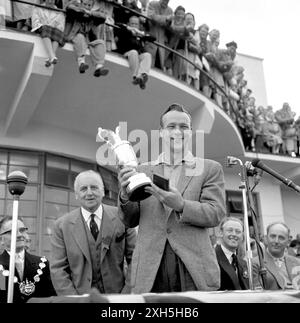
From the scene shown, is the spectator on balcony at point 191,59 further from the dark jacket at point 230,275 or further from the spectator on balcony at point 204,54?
the dark jacket at point 230,275

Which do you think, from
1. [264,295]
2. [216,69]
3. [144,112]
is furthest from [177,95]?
[264,295]

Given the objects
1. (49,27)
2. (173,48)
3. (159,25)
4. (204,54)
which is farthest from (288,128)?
(49,27)

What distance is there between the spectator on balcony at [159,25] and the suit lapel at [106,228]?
6.26 meters

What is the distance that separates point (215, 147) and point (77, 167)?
381 centimetres

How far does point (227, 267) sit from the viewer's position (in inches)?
179

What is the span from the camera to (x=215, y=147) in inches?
483

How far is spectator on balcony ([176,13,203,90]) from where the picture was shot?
395 inches

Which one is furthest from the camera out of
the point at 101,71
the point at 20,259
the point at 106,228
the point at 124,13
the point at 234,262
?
the point at 124,13

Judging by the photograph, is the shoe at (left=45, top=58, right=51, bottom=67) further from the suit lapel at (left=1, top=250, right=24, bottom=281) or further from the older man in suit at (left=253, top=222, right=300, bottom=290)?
the older man in suit at (left=253, top=222, right=300, bottom=290)

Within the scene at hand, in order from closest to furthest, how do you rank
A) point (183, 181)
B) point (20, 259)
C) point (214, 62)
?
point (183, 181), point (20, 259), point (214, 62)

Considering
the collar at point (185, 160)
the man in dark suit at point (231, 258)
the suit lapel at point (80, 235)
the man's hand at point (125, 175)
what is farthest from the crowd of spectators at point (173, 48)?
the man's hand at point (125, 175)

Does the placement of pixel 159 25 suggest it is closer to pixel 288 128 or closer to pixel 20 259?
pixel 288 128

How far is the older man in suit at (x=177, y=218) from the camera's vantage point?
2.37 m

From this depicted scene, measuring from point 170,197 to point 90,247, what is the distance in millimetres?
1320
